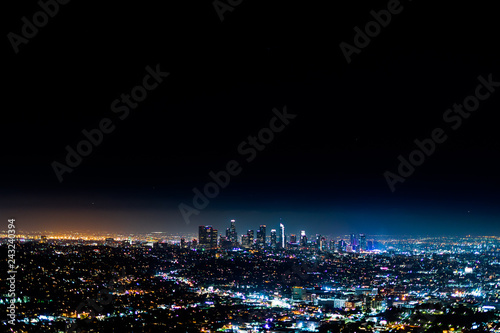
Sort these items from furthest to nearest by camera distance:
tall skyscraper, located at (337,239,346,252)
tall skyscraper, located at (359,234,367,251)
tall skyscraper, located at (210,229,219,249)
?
tall skyscraper, located at (359,234,367,251) → tall skyscraper, located at (337,239,346,252) → tall skyscraper, located at (210,229,219,249)

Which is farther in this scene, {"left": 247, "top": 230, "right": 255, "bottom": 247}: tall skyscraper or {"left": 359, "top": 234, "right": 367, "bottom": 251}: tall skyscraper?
{"left": 359, "top": 234, "right": 367, "bottom": 251}: tall skyscraper

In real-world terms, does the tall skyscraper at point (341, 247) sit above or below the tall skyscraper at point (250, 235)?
below

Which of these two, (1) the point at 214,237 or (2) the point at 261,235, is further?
(2) the point at 261,235

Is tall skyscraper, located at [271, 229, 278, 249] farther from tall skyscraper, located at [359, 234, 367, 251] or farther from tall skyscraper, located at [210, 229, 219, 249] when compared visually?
tall skyscraper, located at [359, 234, 367, 251]

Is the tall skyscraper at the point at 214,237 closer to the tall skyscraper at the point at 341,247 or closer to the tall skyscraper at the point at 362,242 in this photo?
the tall skyscraper at the point at 341,247

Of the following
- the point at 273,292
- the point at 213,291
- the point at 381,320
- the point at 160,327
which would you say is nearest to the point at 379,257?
the point at 273,292

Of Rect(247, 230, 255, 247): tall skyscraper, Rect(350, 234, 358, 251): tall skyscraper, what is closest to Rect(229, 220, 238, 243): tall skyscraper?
Rect(247, 230, 255, 247): tall skyscraper

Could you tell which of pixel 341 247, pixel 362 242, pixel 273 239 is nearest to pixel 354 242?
pixel 362 242

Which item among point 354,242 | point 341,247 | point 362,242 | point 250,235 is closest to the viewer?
point 341,247

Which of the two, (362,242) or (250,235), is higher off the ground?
(250,235)

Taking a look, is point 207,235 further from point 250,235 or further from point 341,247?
point 341,247

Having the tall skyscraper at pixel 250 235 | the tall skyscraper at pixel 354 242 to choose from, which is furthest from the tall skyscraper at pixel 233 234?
the tall skyscraper at pixel 354 242

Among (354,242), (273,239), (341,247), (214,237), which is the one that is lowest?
(341,247)

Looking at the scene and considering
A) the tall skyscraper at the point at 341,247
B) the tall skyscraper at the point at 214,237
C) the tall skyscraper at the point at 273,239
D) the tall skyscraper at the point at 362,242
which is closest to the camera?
the tall skyscraper at the point at 214,237
